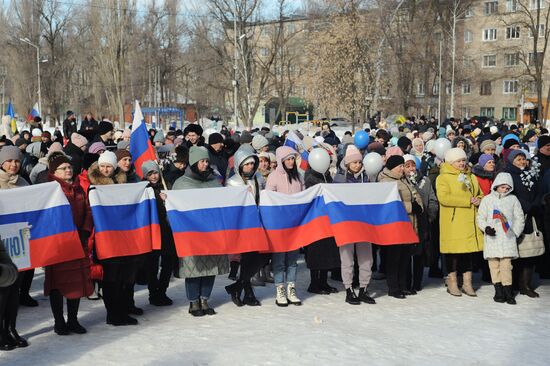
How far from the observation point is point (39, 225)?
24.5 feet

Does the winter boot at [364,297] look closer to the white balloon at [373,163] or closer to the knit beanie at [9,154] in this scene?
the white balloon at [373,163]

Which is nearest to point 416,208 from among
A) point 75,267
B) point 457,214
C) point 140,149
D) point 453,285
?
point 457,214

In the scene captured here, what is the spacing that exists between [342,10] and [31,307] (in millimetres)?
33911

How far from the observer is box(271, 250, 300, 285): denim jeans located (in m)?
8.97

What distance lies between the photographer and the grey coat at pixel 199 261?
8328 millimetres

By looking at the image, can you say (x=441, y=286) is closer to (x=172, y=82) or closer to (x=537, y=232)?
(x=537, y=232)

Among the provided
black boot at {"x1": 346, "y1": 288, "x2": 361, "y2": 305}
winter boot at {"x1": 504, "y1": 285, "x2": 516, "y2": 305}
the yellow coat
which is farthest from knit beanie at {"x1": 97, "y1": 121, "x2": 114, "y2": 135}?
winter boot at {"x1": 504, "y1": 285, "x2": 516, "y2": 305}

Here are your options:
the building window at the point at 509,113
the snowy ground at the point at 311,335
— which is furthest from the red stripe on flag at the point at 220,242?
the building window at the point at 509,113

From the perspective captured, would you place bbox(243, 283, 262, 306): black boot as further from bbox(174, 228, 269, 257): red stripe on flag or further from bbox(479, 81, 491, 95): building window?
bbox(479, 81, 491, 95): building window

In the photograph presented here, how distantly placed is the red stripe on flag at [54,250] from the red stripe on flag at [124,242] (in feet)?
1.04

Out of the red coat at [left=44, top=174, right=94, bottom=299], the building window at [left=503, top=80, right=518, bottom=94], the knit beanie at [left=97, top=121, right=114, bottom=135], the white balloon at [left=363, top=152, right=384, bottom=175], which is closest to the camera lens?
the red coat at [left=44, top=174, right=94, bottom=299]

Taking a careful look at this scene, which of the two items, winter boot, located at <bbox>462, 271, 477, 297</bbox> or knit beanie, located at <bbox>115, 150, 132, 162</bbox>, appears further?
winter boot, located at <bbox>462, 271, 477, 297</bbox>

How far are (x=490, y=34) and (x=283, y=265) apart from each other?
74.9 metres

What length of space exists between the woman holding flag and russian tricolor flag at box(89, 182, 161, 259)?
1526 millimetres
